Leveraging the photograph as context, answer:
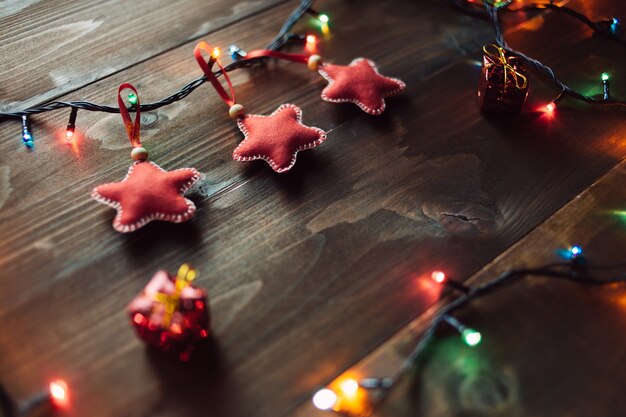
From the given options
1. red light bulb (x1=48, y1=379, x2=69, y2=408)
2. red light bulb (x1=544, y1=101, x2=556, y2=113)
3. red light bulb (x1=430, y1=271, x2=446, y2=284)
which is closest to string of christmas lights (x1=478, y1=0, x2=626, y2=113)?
red light bulb (x1=544, y1=101, x2=556, y2=113)

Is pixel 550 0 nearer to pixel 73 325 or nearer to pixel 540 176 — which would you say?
pixel 540 176

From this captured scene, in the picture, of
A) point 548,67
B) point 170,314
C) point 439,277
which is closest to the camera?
point 170,314

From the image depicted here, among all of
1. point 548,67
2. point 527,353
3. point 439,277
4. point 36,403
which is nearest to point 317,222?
point 439,277

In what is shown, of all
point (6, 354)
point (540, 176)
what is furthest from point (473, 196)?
point (6, 354)

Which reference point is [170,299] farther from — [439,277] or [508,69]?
[508,69]

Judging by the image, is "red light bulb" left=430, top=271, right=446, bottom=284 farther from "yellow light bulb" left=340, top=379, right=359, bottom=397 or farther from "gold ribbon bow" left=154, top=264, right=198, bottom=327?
"gold ribbon bow" left=154, top=264, right=198, bottom=327
